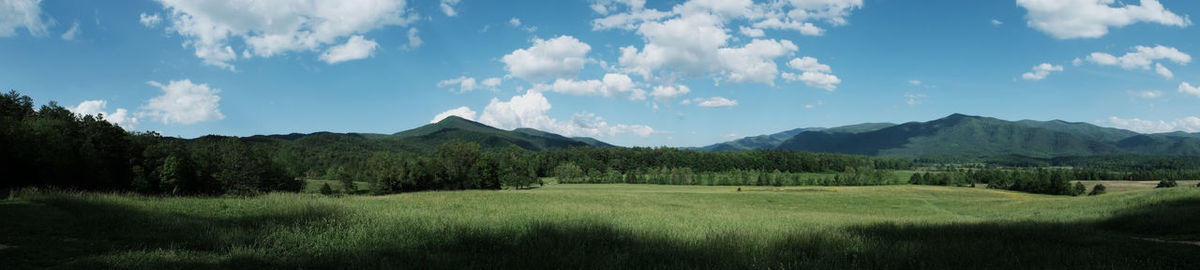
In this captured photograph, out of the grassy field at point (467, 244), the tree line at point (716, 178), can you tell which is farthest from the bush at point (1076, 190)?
the grassy field at point (467, 244)

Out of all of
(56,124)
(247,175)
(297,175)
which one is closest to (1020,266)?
(56,124)

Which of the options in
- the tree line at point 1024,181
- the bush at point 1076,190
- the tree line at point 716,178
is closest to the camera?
the bush at point 1076,190

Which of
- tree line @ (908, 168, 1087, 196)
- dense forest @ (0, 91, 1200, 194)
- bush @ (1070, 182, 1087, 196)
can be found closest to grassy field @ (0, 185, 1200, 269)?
dense forest @ (0, 91, 1200, 194)

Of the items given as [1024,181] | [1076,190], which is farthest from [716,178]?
[1076,190]

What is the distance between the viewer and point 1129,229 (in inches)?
651

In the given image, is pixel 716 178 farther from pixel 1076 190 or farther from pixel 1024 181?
pixel 1076 190

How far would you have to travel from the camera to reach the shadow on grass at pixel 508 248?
24.5ft

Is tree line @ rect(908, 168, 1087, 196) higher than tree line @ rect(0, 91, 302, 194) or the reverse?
the reverse

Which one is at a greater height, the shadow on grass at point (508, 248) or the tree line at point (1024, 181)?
the shadow on grass at point (508, 248)

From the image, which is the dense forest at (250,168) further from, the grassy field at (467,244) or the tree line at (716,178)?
the grassy field at (467,244)

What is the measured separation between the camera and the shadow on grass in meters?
7.46

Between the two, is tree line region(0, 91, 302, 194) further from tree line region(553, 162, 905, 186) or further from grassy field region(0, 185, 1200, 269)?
tree line region(553, 162, 905, 186)

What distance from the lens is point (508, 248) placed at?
906 centimetres

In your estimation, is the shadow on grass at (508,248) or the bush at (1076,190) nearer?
the shadow on grass at (508,248)
